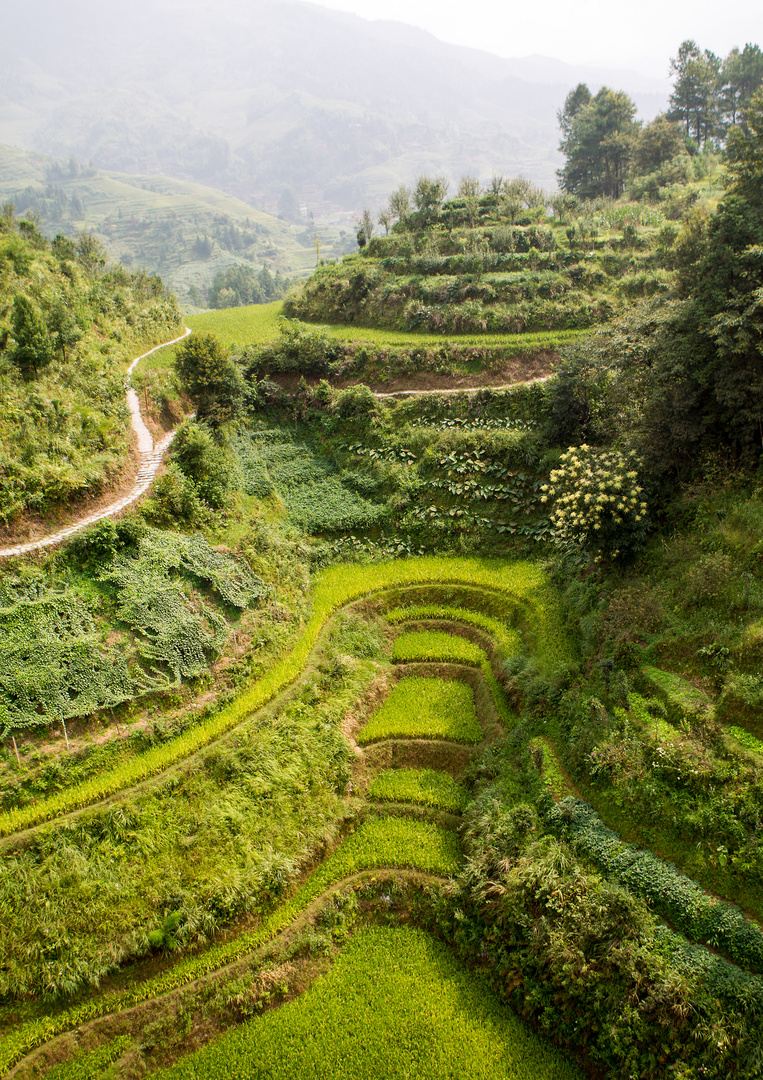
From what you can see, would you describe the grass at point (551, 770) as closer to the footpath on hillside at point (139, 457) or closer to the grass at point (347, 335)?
the footpath on hillside at point (139, 457)

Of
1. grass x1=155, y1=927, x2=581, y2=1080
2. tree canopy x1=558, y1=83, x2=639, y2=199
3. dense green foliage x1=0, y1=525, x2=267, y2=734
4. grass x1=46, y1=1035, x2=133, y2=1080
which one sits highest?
tree canopy x1=558, y1=83, x2=639, y2=199

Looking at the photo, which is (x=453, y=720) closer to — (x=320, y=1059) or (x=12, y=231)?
(x=320, y=1059)

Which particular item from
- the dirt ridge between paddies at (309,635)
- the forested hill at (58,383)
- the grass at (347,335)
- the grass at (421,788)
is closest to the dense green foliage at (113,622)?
the dirt ridge between paddies at (309,635)

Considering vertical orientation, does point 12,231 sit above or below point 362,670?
above

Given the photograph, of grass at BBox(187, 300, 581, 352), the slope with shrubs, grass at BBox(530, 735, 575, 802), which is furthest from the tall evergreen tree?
grass at BBox(530, 735, 575, 802)

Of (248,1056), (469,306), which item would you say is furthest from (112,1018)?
(469,306)

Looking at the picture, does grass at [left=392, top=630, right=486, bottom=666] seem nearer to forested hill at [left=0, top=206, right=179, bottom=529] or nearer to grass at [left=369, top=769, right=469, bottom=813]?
grass at [left=369, top=769, right=469, bottom=813]
